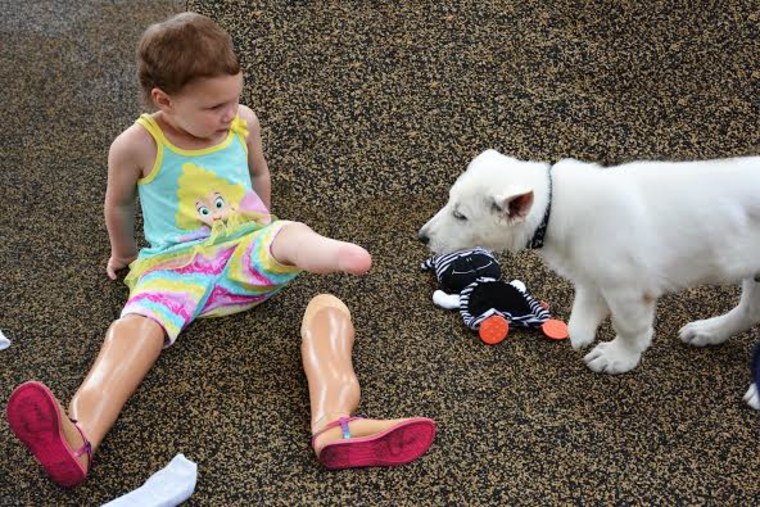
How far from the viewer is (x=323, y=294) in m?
2.06

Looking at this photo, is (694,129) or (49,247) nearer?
(49,247)

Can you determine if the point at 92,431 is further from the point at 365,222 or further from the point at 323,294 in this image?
the point at 365,222

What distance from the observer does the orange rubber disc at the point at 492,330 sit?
6.60 ft

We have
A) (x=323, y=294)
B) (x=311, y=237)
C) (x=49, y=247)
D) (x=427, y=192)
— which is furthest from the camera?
(x=427, y=192)

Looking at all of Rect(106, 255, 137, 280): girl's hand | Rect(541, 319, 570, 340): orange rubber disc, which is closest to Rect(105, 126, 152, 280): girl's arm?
Rect(106, 255, 137, 280): girl's hand

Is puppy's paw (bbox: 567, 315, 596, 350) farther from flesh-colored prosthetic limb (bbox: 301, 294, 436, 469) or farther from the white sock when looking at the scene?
the white sock

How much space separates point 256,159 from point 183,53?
47 cm

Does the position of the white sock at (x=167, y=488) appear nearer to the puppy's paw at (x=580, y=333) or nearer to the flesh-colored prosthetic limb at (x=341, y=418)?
the flesh-colored prosthetic limb at (x=341, y=418)

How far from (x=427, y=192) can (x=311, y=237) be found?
0.69 metres

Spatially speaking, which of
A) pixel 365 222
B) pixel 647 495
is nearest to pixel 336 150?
pixel 365 222

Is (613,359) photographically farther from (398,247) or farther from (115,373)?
(115,373)

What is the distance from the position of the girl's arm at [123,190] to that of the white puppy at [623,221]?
0.74m

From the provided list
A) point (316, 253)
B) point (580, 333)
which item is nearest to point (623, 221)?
point (580, 333)

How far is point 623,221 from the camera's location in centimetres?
171
